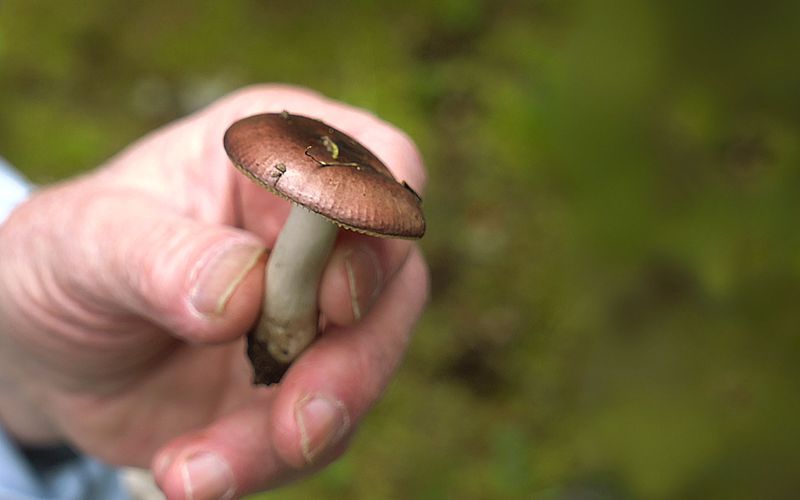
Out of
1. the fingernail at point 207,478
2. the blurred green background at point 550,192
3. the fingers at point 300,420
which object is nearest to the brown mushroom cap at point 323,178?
the fingers at point 300,420

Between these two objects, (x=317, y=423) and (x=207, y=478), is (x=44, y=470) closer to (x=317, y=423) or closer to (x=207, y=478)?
(x=207, y=478)

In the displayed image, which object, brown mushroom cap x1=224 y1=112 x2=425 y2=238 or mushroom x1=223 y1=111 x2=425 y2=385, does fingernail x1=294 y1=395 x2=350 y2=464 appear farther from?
brown mushroom cap x1=224 y1=112 x2=425 y2=238

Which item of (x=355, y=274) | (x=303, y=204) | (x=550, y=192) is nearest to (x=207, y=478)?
(x=355, y=274)

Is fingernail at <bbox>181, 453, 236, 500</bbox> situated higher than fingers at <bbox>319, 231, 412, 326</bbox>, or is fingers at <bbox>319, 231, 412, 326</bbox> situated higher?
fingers at <bbox>319, 231, 412, 326</bbox>

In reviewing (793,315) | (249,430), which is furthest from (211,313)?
(793,315)

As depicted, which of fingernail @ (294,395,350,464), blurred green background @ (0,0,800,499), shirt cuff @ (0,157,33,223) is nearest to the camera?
fingernail @ (294,395,350,464)

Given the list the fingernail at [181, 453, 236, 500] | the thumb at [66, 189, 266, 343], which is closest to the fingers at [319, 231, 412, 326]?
the thumb at [66, 189, 266, 343]
